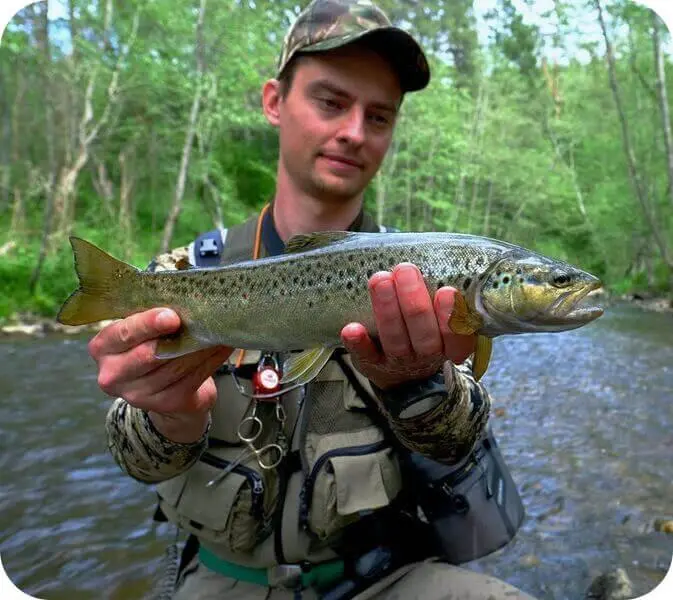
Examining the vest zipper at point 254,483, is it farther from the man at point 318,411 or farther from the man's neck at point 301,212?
the man's neck at point 301,212

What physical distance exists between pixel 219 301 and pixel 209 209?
75.5ft

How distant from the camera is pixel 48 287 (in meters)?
13.7

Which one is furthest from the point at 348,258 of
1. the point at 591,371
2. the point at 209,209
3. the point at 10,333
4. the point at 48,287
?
the point at 209,209

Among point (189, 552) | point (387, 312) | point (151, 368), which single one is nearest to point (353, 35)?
point (387, 312)

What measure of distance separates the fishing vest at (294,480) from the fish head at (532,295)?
69cm

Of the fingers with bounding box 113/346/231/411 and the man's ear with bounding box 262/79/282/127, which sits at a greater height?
the man's ear with bounding box 262/79/282/127

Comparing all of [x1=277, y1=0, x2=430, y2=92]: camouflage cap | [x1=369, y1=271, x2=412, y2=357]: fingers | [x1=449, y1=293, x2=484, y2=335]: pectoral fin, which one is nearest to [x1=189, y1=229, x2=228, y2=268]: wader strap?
[x1=277, y1=0, x2=430, y2=92]: camouflage cap

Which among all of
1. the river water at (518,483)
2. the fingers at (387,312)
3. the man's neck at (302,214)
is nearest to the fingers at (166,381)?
the fingers at (387,312)

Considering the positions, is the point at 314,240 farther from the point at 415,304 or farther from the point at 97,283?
the point at 97,283

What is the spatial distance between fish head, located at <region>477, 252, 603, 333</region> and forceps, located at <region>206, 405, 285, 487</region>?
3.02ft

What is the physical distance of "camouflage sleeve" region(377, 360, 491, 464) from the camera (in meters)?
1.89

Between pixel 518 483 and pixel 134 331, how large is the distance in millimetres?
4095

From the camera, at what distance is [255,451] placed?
212 cm

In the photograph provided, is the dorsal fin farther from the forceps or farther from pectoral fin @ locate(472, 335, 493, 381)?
the forceps
